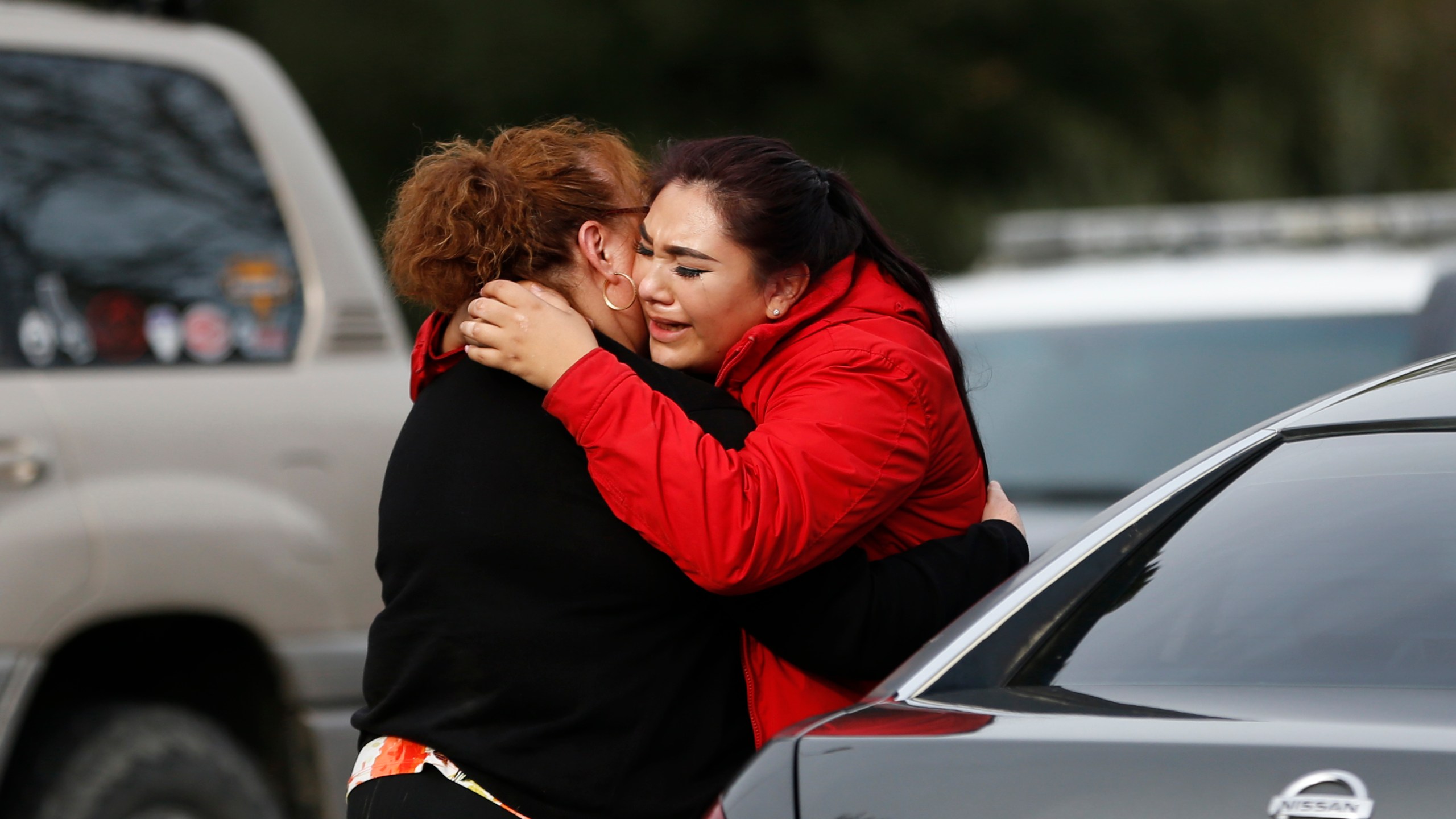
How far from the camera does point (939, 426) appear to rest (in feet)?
6.66

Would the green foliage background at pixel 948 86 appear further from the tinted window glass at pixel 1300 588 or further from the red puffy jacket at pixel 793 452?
the tinted window glass at pixel 1300 588

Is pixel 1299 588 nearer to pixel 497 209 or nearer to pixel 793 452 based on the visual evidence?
pixel 793 452

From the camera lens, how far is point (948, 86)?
46.1 ft

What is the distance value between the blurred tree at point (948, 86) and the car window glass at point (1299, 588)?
10570 millimetres

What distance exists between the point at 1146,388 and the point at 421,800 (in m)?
3.59

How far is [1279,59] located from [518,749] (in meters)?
13.7

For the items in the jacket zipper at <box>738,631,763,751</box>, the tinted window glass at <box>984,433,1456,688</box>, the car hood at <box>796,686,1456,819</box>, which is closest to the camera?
the car hood at <box>796,686,1456,819</box>

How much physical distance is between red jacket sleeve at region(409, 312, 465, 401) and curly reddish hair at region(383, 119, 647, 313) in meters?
0.03

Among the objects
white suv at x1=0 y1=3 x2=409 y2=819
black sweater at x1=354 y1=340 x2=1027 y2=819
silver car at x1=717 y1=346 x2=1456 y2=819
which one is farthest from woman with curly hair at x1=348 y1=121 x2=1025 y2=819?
white suv at x1=0 y1=3 x2=409 y2=819

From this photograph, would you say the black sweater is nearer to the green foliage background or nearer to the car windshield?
the car windshield

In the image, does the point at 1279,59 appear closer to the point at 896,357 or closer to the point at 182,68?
the point at 182,68

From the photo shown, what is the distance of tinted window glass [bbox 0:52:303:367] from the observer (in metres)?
3.55

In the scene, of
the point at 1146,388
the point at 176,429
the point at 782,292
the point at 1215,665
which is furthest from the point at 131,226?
the point at 1146,388

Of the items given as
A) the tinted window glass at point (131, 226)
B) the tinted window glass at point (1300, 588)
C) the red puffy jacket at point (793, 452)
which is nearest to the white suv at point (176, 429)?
the tinted window glass at point (131, 226)
